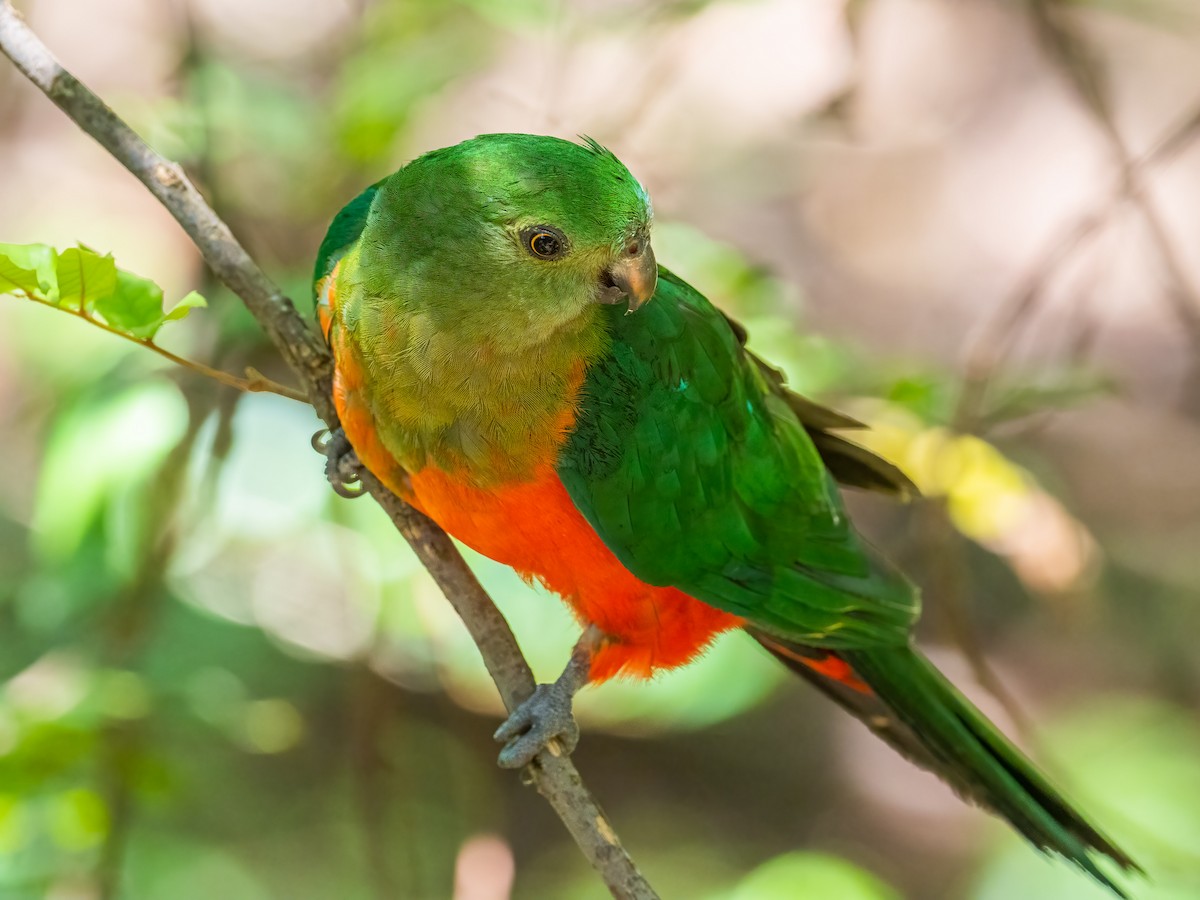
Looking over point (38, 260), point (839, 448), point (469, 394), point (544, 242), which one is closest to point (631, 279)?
point (544, 242)

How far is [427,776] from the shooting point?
4434 mm

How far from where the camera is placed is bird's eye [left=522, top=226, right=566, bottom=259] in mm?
2086

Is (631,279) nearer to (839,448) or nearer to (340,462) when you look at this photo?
(340,462)

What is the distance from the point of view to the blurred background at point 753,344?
3.24 meters

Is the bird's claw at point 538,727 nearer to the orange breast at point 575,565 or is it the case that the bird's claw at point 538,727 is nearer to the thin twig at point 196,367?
the orange breast at point 575,565

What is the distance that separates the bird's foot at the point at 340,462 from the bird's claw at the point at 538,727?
630mm

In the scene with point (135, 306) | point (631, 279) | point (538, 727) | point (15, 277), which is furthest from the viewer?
point (538, 727)

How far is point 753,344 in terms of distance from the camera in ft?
10.5

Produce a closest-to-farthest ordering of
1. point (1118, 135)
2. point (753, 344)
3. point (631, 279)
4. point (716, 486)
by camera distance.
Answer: point (631, 279)
point (716, 486)
point (753, 344)
point (1118, 135)

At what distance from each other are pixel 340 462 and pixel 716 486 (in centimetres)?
88

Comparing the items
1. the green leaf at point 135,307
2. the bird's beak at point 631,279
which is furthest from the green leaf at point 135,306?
the bird's beak at point 631,279

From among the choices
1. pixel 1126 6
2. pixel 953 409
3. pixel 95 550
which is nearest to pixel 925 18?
pixel 1126 6

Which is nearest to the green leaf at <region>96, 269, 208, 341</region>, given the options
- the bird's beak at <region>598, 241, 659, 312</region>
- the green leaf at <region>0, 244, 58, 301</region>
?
the green leaf at <region>0, 244, 58, 301</region>

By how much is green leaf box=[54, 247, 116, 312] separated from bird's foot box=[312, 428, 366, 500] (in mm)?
728
